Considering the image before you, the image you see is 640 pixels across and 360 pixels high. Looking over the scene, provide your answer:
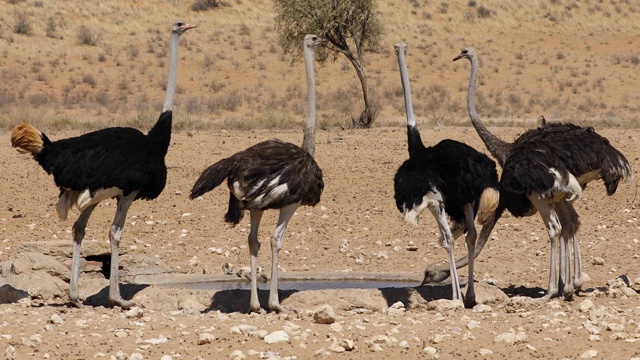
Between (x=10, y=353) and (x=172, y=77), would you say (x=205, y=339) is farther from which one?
(x=172, y=77)

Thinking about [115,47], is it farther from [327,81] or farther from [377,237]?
[377,237]

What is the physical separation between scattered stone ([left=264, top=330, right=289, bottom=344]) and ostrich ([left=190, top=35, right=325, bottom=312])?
4.32 feet

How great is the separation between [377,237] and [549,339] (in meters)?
5.49

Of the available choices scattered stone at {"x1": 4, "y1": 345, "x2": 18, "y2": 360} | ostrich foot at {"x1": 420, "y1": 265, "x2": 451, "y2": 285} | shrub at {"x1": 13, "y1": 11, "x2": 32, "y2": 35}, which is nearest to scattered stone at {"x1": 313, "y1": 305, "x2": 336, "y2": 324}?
scattered stone at {"x1": 4, "y1": 345, "x2": 18, "y2": 360}

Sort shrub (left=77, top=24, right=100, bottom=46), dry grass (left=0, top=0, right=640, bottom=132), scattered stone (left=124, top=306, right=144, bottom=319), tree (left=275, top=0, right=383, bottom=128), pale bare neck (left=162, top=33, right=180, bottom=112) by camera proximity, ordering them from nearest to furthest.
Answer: scattered stone (left=124, top=306, right=144, bottom=319) → pale bare neck (left=162, top=33, right=180, bottom=112) → tree (left=275, top=0, right=383, bottom=128) → dry grass (left=0, top=0, right=640, bottom=132) → shrub (left=77, top=24, right=100, bottom=46)

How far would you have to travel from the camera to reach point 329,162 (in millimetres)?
15797

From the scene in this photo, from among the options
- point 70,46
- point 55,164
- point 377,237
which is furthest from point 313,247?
point 70,46

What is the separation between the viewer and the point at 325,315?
731 centimetres

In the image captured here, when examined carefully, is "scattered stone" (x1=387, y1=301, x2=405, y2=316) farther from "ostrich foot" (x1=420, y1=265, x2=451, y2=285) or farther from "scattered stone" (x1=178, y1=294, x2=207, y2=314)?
"scattered stone" (x1=178, y1=294, x2=207, y2=314)

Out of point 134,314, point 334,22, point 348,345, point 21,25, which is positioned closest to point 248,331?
point 348,345

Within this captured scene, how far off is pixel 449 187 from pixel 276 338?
7.70ft

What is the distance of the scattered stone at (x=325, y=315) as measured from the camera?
7301 millimetres

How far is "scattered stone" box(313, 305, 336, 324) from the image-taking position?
7.30m

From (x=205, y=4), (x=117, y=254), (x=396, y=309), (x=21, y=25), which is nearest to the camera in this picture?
(x=396, y=309)
